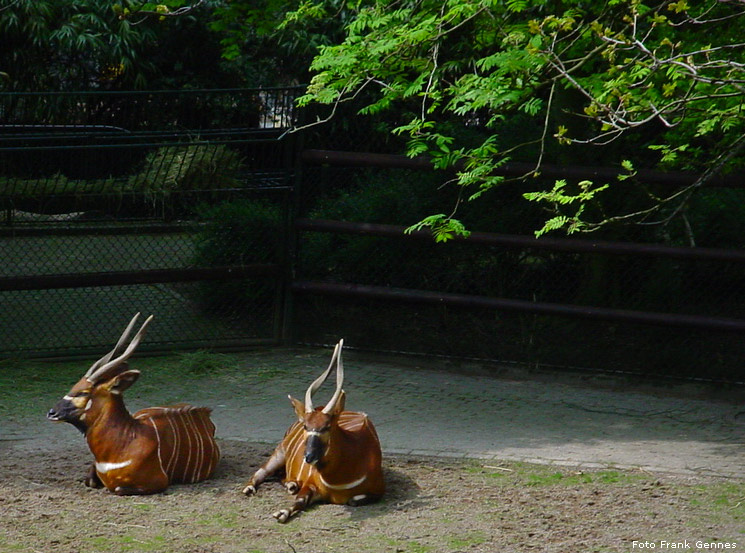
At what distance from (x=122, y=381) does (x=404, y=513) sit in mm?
1650

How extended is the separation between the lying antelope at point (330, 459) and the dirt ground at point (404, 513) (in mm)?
72

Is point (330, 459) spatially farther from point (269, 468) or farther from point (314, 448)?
point (269, 468)

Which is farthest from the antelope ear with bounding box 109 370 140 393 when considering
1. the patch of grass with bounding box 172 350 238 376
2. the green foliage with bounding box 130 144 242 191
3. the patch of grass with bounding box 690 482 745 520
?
the green foliage with bounding box 130 144 242 191

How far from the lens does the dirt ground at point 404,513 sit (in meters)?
5.22

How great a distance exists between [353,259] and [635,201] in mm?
2378

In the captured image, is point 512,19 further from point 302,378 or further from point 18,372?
point 18,372

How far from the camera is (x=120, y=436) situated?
19.1 ft

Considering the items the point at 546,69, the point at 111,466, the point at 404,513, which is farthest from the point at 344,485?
the point at 546,69

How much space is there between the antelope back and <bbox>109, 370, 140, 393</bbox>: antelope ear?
0.72ft

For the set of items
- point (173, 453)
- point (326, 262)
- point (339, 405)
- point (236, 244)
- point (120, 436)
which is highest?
point (236, 244)

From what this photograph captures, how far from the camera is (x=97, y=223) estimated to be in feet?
29.0

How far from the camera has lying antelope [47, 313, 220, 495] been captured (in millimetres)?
5816

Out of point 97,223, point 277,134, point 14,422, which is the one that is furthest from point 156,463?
point 277,134

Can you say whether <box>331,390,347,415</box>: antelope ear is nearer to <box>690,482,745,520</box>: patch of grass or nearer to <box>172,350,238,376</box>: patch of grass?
<box>690,482,745,520</box>: patch of grass
